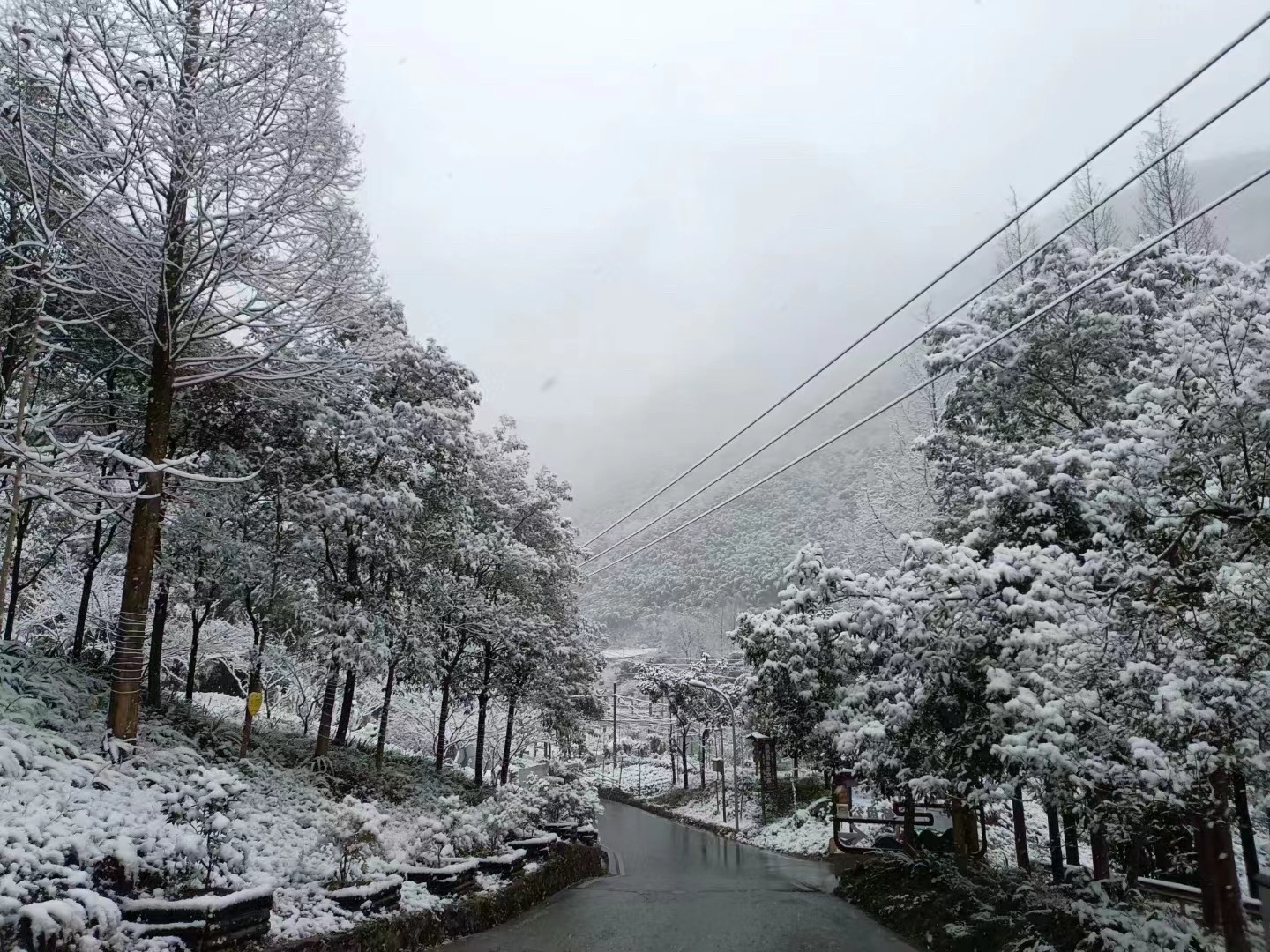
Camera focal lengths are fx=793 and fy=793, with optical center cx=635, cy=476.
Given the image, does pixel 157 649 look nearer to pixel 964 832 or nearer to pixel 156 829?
pixel 156 829

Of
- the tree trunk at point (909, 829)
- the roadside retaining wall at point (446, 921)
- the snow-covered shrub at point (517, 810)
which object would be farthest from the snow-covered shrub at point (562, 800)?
the tree trunk at point (909, 829)

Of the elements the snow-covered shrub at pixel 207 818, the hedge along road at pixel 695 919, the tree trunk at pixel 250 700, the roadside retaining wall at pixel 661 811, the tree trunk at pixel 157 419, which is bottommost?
the roadside retaining wall at pixel 661 811

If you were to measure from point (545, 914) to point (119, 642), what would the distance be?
21.0 feet

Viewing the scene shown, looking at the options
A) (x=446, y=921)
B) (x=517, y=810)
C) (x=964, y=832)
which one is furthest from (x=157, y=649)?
(x=964, y=832)

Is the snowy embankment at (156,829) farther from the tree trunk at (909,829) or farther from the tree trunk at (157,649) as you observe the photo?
the tree trunk at (909,829)

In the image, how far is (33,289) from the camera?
383 inches

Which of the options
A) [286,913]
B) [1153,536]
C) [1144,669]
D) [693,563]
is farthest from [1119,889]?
[693,563]

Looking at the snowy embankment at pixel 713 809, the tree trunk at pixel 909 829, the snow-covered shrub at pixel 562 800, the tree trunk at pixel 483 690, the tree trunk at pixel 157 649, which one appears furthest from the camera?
the snowy embankment at pixel 713 809

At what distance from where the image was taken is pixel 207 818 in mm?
7254

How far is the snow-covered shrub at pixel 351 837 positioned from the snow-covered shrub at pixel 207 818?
1.31 m

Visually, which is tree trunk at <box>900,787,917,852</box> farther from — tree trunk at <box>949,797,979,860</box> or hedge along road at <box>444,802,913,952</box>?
hedge along road at <box>444,802,913,952</box>

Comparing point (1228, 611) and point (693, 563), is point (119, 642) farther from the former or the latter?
point (693, 563)

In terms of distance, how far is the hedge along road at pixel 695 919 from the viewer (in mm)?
8656

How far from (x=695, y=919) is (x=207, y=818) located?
6030 mm
